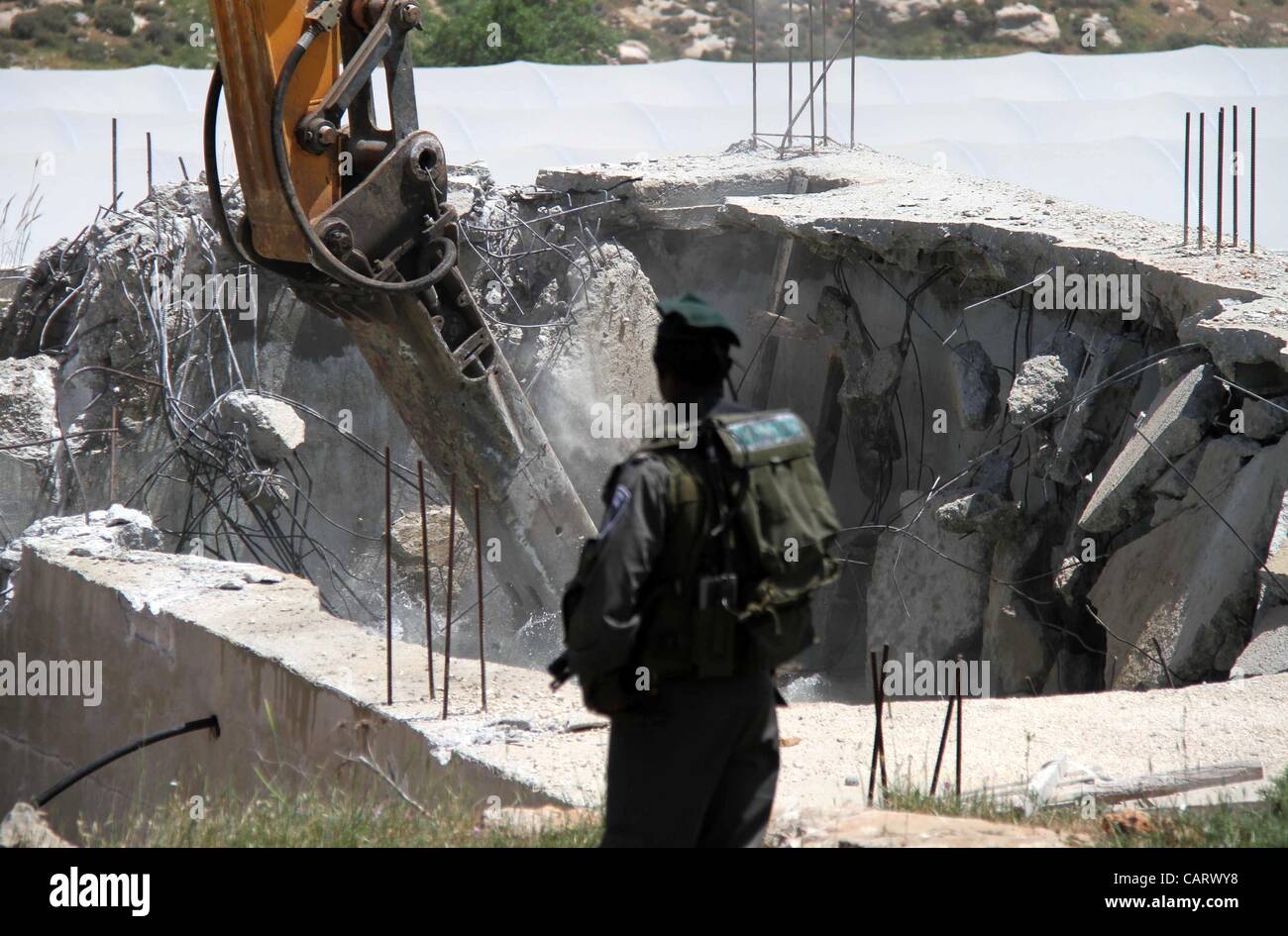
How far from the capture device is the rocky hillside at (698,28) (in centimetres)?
2884

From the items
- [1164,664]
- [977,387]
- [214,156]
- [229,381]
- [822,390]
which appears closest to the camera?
[1164,664]

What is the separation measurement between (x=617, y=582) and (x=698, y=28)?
3282 centimetres

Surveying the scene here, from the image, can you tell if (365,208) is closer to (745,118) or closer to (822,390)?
(822,390)

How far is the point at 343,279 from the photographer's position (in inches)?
233

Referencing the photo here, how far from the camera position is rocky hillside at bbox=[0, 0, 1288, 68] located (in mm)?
28844

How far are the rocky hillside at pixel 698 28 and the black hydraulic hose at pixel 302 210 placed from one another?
874 inches

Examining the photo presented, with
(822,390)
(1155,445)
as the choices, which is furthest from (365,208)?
(822,390)

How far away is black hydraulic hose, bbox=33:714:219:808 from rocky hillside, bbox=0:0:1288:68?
914 inches

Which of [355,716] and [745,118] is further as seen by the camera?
[745,118]

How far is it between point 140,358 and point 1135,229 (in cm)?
584

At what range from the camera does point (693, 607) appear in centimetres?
286

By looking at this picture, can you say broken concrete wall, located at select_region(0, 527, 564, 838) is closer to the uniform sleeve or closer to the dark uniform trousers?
the dark uniform trousers

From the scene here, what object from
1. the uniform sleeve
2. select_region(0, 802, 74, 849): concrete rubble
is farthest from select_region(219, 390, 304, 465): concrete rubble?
the uniform sleeve
